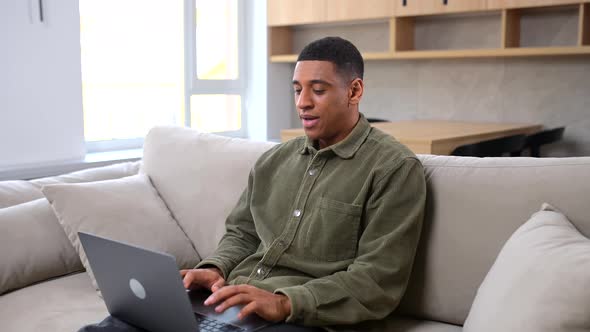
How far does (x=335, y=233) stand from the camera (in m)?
1.52

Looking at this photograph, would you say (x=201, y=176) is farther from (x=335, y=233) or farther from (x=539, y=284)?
(x=539, y=284)

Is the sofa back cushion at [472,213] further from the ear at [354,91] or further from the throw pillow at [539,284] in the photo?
the ear at [354,91]

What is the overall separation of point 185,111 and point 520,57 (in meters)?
2.17

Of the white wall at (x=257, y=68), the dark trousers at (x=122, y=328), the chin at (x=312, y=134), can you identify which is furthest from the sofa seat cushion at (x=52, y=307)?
the white wall at (x=257, y=68)

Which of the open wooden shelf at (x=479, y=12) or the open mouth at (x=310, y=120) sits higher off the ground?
the open wooden shelf at (x=479, y=12)

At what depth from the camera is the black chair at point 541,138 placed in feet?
11.3

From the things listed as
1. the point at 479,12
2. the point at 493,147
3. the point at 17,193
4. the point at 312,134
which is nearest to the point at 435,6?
the point at 479,12

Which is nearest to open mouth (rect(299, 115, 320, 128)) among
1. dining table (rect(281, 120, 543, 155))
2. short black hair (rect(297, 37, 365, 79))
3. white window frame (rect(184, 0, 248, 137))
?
short black hair (rect(297, 37, 365, 79))

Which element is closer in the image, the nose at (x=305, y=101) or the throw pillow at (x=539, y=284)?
the throw pillow at (x=539, y=284)

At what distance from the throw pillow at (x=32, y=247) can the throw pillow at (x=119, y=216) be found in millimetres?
67

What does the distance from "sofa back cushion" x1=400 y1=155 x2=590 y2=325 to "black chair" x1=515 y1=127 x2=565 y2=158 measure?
1985 mm

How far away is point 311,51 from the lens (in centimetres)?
162

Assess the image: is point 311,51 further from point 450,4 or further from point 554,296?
point 450,4

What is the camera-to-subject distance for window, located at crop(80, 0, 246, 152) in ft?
12.8
